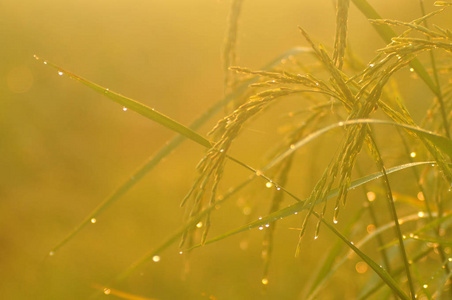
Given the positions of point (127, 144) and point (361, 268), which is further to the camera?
point (127, 144)

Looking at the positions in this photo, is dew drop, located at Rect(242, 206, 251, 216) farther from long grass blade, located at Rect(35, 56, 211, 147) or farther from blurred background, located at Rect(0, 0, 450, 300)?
long grass blade, located at Rect(35, 56, 211, 147)

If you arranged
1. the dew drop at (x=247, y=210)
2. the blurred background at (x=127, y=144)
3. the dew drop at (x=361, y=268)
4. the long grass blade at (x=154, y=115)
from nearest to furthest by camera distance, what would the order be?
the long grass blade at (x=154, y=115)
the dew drop at (x=247, y=210)
the dew drop at (x=361, y=268)
the blurred background at (x=127, y=144)

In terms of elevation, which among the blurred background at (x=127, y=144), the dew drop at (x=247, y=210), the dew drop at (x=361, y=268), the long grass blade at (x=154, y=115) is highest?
the blurred background at (x=127, y=144)

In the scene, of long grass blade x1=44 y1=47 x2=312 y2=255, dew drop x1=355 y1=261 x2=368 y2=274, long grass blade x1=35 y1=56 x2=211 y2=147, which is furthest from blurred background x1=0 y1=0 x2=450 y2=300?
long grass blade x1=35 y1=56 x2=211 y2=147

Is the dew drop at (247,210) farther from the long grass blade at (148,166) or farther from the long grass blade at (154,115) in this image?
the long grass blade at (154,115)

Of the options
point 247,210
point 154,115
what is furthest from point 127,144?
point 154,115

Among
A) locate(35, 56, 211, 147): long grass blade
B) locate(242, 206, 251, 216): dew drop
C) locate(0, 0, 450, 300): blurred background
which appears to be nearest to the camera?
locate(35, 56, 211, 147): long grass blade

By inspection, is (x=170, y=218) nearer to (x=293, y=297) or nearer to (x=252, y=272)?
(x=252, y=272)

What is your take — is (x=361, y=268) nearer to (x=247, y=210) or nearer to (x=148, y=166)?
(x=247, y=210)

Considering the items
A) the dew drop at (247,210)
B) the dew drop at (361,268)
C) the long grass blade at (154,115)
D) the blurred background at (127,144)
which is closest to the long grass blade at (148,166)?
the long grass blade at (154,115)
